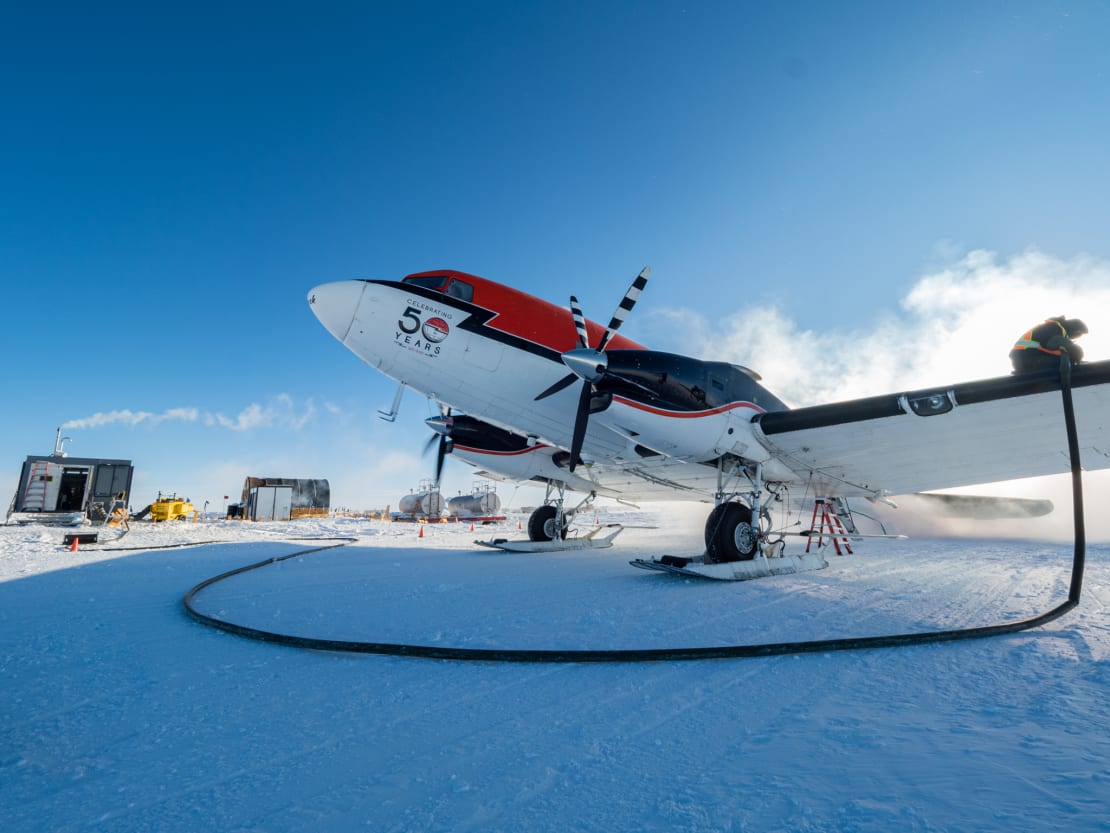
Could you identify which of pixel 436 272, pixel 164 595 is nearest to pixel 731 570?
pixel 436 272

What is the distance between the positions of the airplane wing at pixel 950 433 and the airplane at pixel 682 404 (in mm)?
31

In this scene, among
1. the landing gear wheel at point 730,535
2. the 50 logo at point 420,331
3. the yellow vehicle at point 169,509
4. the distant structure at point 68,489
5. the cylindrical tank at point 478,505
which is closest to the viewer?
the 50 logo at point 420,331

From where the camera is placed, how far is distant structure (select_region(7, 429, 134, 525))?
22.5 meters

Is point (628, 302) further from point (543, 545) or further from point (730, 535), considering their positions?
point (543, 545)

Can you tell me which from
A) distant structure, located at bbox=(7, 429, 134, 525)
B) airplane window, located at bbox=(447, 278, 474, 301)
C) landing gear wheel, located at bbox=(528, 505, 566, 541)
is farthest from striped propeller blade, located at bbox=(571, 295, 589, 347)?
distant structure, located at bbox=(7, 429, 134, 525)

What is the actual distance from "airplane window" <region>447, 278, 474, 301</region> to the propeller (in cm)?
201

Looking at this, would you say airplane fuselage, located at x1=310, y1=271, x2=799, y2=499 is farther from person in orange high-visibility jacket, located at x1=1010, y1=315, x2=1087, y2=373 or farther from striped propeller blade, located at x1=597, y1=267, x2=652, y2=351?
person in orange high-visibility jacket, located at x1=1010, y1=315, x2=1087, y2=373

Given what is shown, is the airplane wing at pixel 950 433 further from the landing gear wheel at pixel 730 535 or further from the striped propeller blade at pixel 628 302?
the striped propeller blade at pixel 628 302

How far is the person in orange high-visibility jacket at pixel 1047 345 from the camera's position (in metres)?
6.20

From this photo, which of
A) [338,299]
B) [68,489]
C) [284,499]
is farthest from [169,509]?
[338,299]

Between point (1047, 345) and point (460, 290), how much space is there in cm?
892

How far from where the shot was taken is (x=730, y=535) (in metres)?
9.40

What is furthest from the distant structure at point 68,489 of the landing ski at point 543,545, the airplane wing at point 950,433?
the airplane wing at point 950,433

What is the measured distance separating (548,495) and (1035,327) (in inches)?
509
